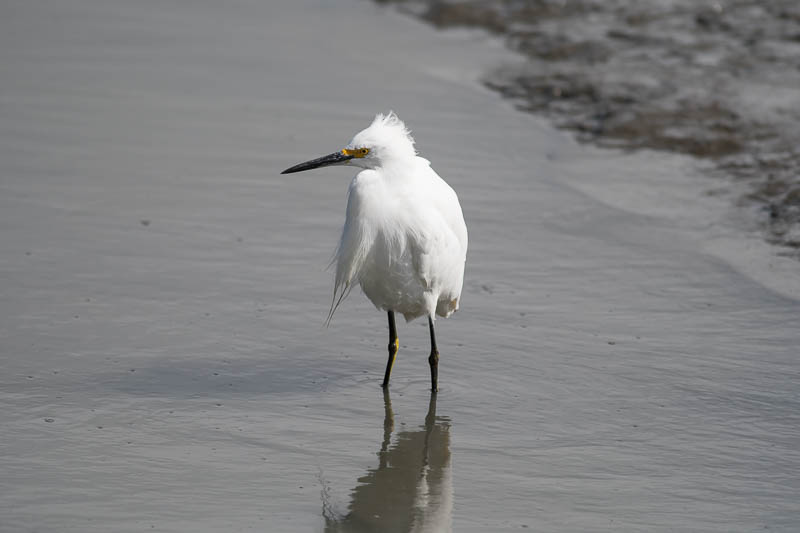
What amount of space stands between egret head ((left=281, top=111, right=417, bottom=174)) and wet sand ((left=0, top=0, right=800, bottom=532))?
42.4 inches

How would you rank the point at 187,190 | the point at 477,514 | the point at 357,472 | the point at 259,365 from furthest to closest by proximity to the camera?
the point at 187,190 → the point at 259,365 → the point at 357,472 → the point at 477,514

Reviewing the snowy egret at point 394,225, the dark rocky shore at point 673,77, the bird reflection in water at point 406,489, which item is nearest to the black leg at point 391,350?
the snowy egret at point 394,225

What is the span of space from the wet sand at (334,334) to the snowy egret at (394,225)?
0.50 metres

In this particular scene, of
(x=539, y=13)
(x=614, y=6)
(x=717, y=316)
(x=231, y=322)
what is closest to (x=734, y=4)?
(x=614, y=6)

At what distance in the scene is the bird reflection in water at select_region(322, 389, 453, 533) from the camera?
157 inches

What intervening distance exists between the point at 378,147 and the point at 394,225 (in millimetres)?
359

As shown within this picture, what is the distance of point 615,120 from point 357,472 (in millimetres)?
6478

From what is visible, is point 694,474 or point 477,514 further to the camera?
point 694,474

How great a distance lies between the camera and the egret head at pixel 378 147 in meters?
4.93

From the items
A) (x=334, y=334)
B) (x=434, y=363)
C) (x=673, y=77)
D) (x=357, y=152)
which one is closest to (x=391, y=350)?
(x=434, y=363)

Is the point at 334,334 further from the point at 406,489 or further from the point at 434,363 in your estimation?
the point at 406,489

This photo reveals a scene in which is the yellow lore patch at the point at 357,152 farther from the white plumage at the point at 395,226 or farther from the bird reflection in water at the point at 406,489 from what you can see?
the bird reflection in water at the point at 406,489

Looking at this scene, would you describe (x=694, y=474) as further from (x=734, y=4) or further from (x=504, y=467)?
(x=734, y=4)

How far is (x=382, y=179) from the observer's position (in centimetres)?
495
